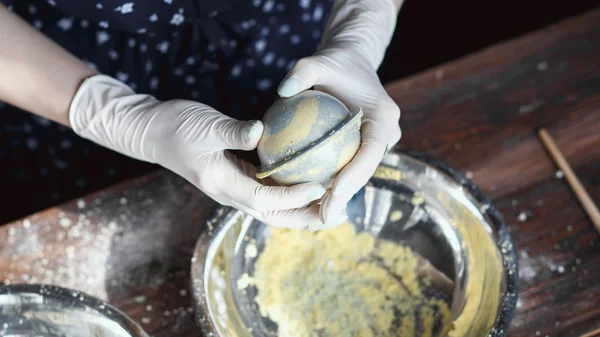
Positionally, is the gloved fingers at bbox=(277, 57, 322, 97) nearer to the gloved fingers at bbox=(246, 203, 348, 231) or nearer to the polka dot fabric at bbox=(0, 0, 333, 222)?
the gloved fingers at bbox=(246, 203, 348, 231)

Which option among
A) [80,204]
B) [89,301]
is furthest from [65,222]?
[89,301]

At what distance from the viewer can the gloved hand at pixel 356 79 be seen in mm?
958

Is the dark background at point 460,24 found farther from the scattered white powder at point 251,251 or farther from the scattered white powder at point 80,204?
the scattered white powder at point 80,204

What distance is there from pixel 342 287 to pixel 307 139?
1.30 ft

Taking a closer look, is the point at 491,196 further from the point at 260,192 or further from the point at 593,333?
the point at 260,192

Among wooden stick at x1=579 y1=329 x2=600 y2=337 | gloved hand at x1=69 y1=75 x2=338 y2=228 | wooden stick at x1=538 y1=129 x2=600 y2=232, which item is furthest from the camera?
wooden stick at x1=538 y1=129 x2=600 y2=232

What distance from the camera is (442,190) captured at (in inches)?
44.0

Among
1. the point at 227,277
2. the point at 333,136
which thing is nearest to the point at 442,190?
the point at 333,136

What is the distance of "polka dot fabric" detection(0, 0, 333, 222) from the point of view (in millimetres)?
1275

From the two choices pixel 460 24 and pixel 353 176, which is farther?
pixel 460 24

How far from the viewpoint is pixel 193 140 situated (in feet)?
3.39

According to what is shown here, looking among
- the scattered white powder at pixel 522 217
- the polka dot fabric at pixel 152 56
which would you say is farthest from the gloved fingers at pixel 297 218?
the polka dot fabric at pixel 152 56

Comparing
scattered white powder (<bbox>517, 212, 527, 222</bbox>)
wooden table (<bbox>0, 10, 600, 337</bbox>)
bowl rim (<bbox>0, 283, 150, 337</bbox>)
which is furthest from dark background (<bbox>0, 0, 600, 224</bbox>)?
bowl rim (<bbox>0, 283, 150, 337</bbox>)

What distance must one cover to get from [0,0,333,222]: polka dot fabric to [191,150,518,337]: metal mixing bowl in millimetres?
510
